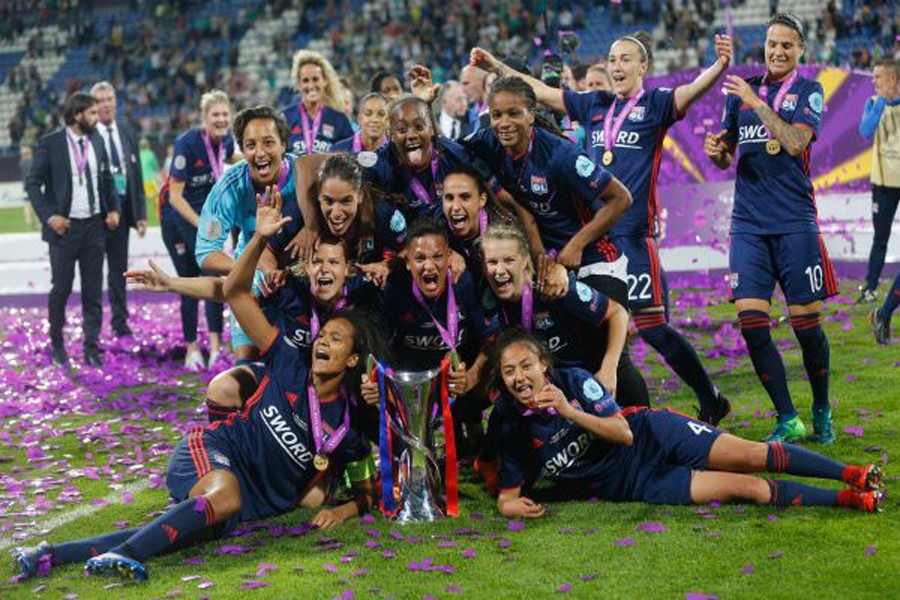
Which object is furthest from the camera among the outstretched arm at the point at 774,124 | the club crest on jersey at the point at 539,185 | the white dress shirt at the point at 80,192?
the white dress shirt at the point at 80,192

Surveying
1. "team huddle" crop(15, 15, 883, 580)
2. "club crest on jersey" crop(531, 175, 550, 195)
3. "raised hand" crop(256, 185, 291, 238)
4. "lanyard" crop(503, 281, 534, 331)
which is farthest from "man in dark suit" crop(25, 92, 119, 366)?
"lanyard" crop(503, 281, 534, 331)

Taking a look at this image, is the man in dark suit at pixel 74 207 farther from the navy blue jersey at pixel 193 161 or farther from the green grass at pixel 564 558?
the green grass at pixel 564 558

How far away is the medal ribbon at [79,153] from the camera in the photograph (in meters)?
10.0

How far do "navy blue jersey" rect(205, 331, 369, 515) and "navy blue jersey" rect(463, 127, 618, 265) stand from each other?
4.27 feet

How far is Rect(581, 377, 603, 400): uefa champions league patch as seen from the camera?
5102 mm

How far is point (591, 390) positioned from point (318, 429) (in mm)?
1113

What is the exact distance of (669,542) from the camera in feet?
15.1

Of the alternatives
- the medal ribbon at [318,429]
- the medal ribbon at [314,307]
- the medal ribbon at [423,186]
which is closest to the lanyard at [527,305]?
the medal ribbon at [423,186]

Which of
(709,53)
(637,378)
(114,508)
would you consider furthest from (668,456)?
(709,53)

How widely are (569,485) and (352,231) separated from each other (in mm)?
1444

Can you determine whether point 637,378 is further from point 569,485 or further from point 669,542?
point 669,542

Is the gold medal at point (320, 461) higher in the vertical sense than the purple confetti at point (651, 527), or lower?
higher

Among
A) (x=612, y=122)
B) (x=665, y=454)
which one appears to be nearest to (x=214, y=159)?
(x=612, y=122)

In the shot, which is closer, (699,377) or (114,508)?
(114,508)
